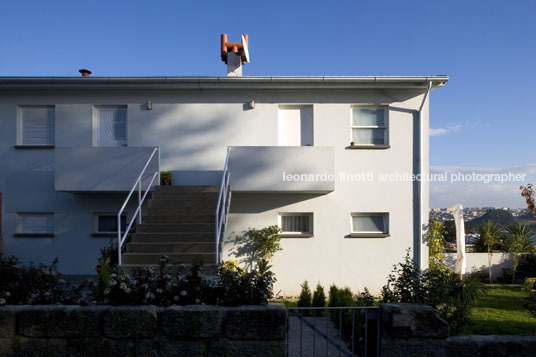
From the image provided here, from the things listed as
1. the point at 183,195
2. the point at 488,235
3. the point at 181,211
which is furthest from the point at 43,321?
the point at 488,235

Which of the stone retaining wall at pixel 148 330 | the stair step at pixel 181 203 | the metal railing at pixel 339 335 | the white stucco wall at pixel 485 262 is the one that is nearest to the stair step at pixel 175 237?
the stair step at pixel 181 203

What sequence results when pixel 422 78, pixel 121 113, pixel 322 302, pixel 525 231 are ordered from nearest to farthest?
pixel 322 302 < pixel 422 78 < pixel 121 113 < pixel 525 231

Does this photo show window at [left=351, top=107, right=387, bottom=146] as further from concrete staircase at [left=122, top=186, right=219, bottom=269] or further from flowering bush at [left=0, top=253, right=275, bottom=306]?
flowering bush at [left=0, top=253, right=275, bottom=306]

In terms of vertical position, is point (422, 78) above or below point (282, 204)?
above

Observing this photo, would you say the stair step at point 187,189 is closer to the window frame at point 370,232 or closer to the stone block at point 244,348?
the window frame at point 370,232

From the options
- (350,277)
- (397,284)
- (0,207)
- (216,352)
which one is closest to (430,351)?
(397,284)

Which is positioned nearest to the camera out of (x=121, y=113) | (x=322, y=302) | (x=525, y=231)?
(x=322, y=302)

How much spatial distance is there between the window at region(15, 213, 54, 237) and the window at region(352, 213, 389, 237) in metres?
7.63

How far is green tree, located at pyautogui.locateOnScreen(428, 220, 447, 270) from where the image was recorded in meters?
8.15

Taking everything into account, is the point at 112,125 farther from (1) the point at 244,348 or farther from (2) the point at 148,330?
(1) the point at 244,348

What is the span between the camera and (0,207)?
800cm

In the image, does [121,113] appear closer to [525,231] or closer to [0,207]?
[0,207]

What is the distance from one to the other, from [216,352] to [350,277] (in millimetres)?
5887

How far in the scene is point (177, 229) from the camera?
249 inches
